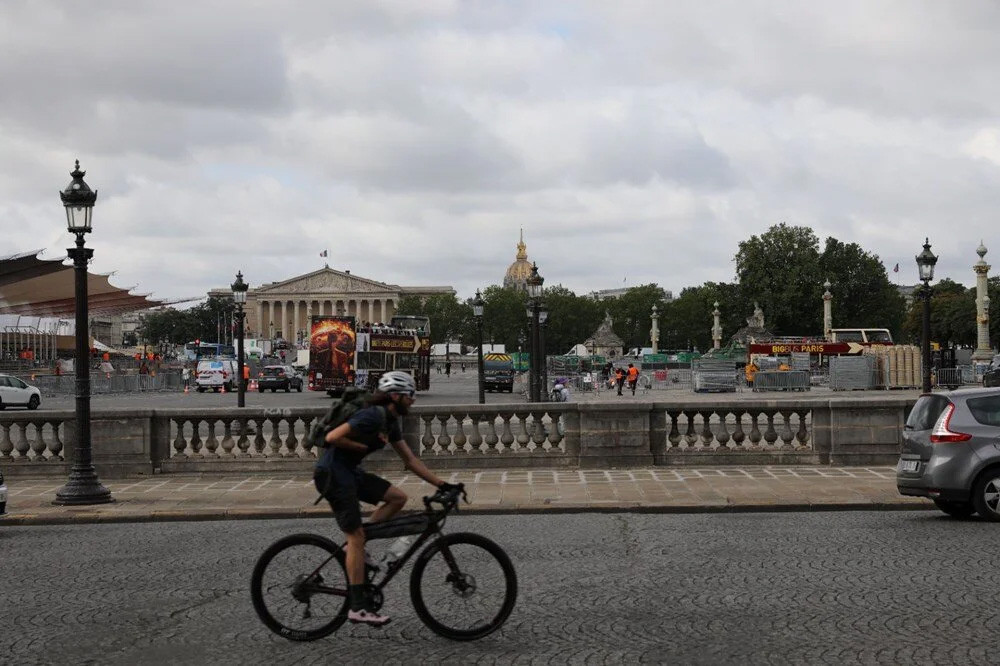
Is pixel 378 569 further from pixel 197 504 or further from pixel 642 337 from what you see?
pixel 642 337

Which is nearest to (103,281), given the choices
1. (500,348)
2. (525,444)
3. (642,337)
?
(500,348)

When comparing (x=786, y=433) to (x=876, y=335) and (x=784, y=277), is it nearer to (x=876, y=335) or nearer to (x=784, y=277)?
(x=876, y=335)

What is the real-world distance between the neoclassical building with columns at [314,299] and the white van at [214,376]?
121047 millimetres

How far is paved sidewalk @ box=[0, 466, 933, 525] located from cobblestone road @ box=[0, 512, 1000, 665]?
97cm

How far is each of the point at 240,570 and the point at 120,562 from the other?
1.33 metres

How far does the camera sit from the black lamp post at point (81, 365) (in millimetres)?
15031

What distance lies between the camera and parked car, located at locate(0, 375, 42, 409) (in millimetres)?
45656

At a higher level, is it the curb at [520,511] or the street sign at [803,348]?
the street sign at [803,348]

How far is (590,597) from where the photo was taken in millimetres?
8664

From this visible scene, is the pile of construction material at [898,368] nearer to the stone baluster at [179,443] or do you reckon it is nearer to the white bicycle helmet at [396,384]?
the stone baluster at [179,443]

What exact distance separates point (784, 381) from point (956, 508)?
41.2 m

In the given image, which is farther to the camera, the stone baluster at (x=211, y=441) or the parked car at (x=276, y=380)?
the parked car at (x=276, y=380)

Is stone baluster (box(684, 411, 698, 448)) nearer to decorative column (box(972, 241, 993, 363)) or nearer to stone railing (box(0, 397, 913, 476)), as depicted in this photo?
stone railing (box(0, 397, 913, 476))

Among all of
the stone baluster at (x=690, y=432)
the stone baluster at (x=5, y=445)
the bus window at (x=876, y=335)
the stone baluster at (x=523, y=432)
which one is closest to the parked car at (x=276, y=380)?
the bus window at (x=876, y=335)
